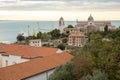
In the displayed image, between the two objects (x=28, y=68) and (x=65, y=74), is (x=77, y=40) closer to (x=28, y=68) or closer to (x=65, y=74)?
(x=28, y=68)

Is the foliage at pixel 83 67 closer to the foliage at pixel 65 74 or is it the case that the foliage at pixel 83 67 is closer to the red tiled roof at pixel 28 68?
the foliage at pixel 65 74

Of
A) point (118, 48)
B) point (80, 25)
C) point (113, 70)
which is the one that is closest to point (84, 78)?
point (113, 70)

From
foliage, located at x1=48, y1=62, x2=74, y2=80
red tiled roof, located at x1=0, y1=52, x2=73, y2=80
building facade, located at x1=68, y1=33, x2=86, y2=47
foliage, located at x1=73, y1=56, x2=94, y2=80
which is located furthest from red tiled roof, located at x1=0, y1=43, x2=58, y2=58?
building facade, located at x1=68, y1=33, x2=86, y2=47

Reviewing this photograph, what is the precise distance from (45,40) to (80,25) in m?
41.9

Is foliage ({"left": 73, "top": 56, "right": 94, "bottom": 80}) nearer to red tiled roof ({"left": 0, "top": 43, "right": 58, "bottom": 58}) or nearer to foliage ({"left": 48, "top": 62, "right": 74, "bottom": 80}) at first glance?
foliage ({"left": 48, "top": 62, "right": 74, "bottom": 80})

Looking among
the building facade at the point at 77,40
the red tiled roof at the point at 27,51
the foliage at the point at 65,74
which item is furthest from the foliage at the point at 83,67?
the building facade at the point at 77,40

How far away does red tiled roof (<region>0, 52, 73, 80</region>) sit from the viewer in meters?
18.2

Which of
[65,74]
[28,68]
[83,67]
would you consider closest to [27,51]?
[28,68]

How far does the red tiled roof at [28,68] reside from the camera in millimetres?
18250

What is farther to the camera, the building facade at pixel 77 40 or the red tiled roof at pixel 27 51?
the building facade at pixel 77 40

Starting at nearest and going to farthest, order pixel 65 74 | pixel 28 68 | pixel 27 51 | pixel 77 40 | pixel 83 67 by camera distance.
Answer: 1. pixel 83 67
2. pixel 65 74
3. pixel 28 68
4. pixel 27 51
5. pixel 77 40

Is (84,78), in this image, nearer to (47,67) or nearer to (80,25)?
(47,67)

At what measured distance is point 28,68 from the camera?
66.5 feet

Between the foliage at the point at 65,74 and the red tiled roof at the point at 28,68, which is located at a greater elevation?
the foliage at the point at 65,74
